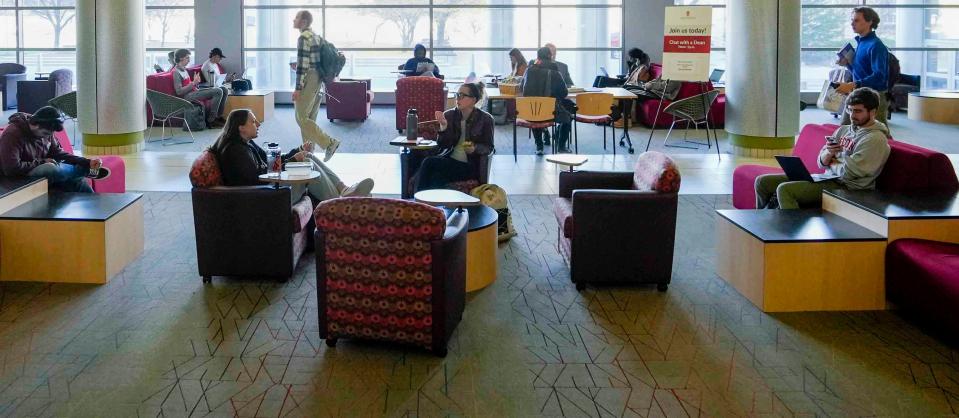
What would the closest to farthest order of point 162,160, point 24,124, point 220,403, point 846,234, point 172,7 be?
point 220,403
point 846,234
point 24,124
point 162,160
point 172,7

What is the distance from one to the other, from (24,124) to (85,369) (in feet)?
9.34

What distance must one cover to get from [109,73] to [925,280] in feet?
30.2

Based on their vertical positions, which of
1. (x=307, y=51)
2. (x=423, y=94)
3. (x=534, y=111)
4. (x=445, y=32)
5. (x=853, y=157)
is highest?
(x=445, y=32)

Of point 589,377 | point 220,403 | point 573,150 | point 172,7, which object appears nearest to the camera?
point 220,403

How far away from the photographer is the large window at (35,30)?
18719mm

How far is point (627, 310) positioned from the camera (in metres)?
5.45

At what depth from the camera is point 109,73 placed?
436 inches

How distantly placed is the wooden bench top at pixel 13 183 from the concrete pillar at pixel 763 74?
25.5 feet

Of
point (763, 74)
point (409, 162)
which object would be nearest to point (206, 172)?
point (409, 162)

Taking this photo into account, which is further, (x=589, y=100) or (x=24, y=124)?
(x=589, y=100)

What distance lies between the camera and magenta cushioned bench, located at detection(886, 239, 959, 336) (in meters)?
4.64

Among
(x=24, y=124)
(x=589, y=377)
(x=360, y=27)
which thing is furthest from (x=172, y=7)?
(x=589, y=377)

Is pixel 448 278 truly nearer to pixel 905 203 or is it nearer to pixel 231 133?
pixel 231 133

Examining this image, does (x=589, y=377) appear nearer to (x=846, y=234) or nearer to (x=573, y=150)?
(x=846, y=234)
